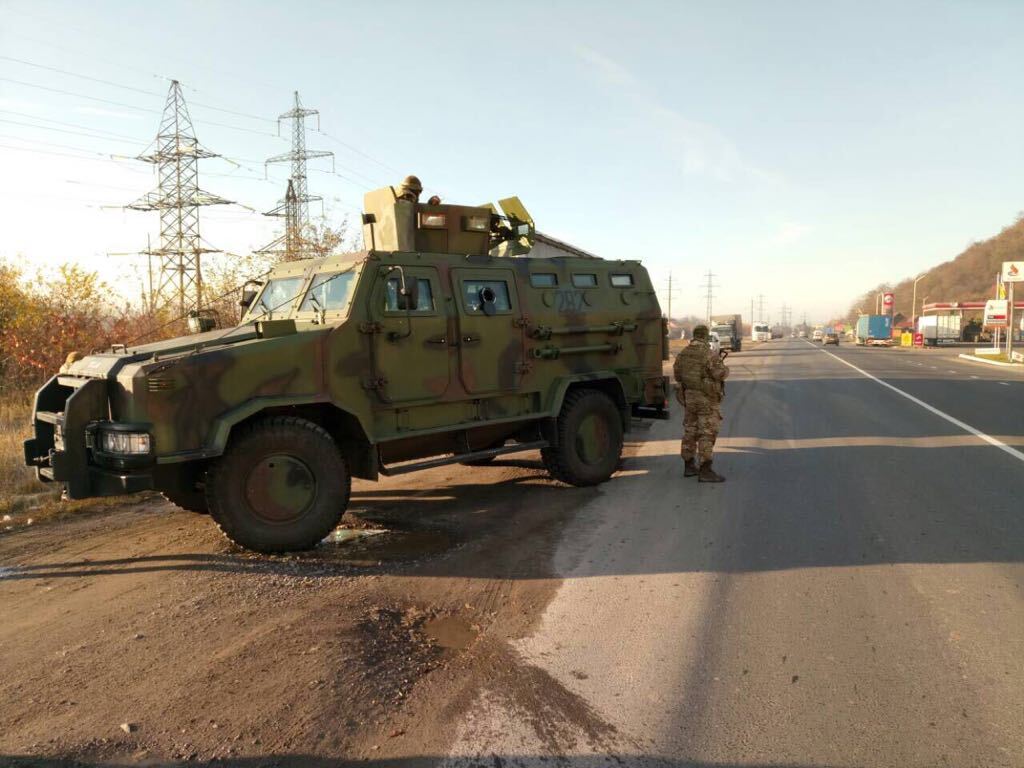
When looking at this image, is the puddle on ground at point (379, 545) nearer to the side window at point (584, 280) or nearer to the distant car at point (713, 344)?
the side window at point (584, 280)

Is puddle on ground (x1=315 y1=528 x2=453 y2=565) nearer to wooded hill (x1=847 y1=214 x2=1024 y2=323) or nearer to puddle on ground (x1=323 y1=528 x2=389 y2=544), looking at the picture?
puddle on ground (x1=323 y1=528 x2=389 y2=544)

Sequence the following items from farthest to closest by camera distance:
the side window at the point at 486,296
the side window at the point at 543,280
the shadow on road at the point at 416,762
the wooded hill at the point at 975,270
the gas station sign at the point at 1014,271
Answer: the wooded hill at the point at 975,270
the gas station sign at the point at 1014,271
the side window at the point at 543,280
the side window at the point at 486,296
the shadow on road at the point at 416,762

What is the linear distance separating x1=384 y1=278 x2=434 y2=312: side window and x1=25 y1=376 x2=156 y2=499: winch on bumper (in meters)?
2.13

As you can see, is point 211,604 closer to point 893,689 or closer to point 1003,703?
point 893,689

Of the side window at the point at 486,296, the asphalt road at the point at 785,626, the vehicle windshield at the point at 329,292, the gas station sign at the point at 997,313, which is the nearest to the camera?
the asphalt road at the point at 785,626

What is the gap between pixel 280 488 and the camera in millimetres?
5348

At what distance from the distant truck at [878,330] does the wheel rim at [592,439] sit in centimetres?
6043

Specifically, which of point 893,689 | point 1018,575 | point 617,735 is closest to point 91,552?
point 617,735

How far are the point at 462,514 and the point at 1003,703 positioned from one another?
172 inches

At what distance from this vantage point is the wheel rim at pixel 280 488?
5273mm

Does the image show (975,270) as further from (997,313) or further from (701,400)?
(701,400)

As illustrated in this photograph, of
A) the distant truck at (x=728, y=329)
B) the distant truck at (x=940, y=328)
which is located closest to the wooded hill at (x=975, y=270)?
the distant truck at (x=940, y=328)

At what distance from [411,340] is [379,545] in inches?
68.0

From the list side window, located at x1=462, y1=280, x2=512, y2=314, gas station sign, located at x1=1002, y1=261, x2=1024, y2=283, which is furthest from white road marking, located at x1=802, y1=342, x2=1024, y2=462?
gas station sign, located at x1=1002, y1=261, x2=1024, y2=283
